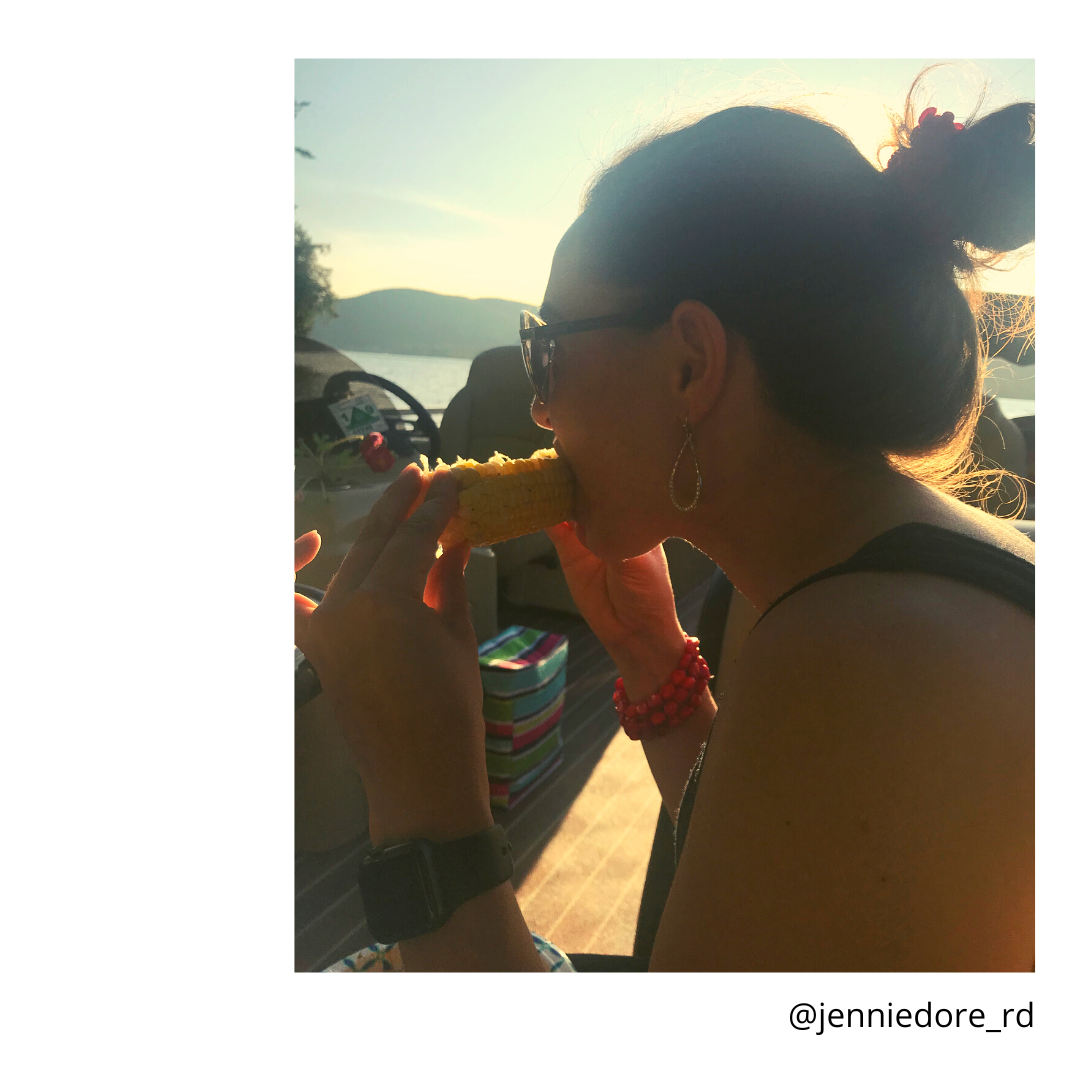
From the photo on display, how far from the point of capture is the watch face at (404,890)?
39.7 inches

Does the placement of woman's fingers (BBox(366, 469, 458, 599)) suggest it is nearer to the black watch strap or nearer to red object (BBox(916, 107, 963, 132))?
the black watch strap

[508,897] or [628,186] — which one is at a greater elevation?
[628,186]

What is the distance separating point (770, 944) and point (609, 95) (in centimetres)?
141

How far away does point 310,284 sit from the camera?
3078mm

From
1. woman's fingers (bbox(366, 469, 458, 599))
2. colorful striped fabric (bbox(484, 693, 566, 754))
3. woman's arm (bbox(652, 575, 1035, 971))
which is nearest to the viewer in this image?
woman's arm (bbox(652, 575, 1035, 971))

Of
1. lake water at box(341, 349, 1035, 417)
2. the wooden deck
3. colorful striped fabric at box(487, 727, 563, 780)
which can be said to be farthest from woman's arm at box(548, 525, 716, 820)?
lake water at box(341, 349, 1035, 417)

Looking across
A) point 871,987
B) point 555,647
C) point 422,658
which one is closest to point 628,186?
point 422,658

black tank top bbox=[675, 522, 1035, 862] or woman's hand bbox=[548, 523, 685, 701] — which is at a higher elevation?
black tank top bbox=[675, 522, 1035, 862]

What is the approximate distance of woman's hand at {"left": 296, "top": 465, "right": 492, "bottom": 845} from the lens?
3.47ft

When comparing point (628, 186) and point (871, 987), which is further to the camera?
point (628, 186)

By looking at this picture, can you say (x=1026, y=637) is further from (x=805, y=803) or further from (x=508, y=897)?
(x=508, y=897)

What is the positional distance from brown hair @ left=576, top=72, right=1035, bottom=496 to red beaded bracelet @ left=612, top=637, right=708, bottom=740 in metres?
0.71

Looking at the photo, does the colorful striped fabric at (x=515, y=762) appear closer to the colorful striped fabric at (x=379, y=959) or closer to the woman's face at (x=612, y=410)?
the colorful striped fabric at (x=379, y=959)
